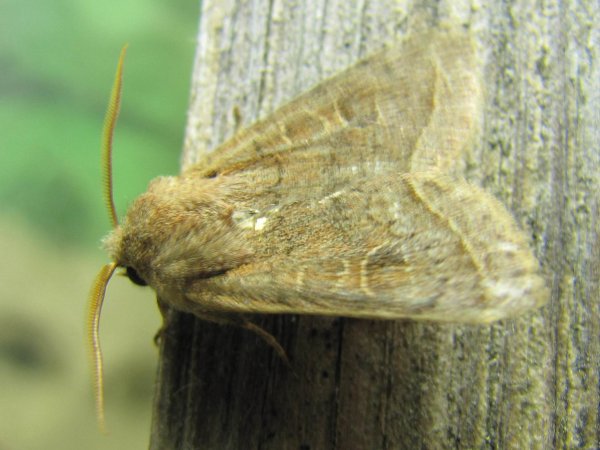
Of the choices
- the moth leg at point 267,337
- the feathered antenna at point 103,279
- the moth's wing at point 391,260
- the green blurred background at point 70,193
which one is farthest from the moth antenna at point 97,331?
the green blurred background at point 70,193

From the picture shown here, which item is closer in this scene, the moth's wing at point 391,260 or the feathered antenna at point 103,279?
the moth's wing at point 391,260

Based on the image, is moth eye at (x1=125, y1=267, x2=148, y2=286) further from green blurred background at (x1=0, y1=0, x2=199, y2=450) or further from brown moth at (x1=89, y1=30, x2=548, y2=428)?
green blurred background at (x1=0, y1=0, x2=199, y2=450)

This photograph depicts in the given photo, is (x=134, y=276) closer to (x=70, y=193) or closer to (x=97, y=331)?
(x=97, y=331)

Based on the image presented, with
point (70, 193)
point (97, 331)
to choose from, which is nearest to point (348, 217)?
point (97, 331)

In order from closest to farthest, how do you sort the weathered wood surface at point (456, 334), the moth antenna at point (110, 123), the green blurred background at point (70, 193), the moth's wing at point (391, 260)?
the moth's wing at point (391, 260) < the weathered wood surface at point (456, 334) < the moth antenna at point (110, 123) < the green blurred background at point (70, 193)

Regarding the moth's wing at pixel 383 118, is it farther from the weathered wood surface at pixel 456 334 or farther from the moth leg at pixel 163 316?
the moth leg at pixel 163 316

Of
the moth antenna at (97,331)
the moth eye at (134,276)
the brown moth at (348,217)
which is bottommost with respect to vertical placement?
the moth antenna at (97,331)

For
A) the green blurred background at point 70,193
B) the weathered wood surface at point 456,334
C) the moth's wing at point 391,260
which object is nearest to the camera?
the moth's wing at point 391,260

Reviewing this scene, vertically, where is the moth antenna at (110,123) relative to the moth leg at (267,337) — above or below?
above
